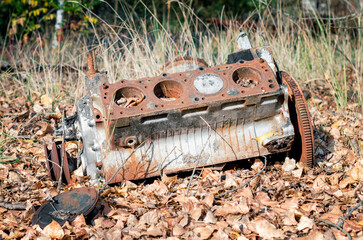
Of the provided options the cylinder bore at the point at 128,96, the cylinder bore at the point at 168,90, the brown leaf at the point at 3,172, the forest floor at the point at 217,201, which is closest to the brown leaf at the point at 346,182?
the forest floor at the point at 217,201

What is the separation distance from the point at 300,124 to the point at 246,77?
1.87 ft

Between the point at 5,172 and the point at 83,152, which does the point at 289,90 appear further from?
the point at 5,172

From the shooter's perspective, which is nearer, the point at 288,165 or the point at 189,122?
the point at 189,122

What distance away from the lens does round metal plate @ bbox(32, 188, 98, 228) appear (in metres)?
2.33

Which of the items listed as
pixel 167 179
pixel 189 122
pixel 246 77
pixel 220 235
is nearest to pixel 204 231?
pixel 220 235

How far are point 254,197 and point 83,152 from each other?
141cm

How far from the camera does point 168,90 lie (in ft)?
9.44

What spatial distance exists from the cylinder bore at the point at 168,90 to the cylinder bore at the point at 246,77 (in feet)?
1.52

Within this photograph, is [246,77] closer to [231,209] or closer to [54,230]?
[231,209]

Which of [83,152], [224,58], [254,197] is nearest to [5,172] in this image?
[83,152]

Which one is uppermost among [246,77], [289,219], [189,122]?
[246,77]

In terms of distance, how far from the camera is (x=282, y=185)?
2.68 meters

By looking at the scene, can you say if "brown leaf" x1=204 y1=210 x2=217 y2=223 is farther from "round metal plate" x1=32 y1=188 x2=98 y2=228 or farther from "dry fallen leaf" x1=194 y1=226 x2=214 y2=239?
"round metal plate" x1=32 y1=188 x2=98 y2=228

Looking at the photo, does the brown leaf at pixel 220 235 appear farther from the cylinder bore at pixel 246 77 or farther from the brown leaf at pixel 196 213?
the cylinder bore at pixel 246 77
